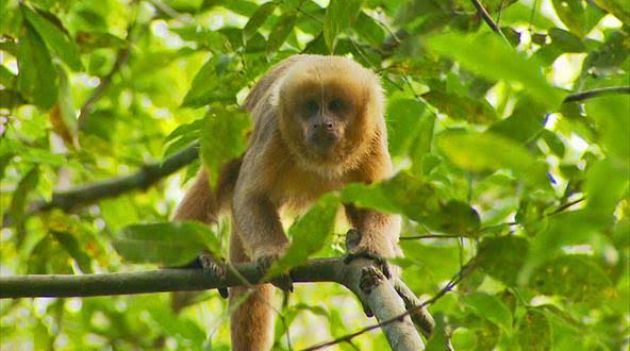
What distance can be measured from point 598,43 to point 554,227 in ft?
8.96

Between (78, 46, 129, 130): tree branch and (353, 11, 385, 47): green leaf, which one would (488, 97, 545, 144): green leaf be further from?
(78, 46, 129, 130): tree branch

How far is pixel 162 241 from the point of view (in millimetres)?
2516

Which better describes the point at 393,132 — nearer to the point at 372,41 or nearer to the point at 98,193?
the point at 372,41

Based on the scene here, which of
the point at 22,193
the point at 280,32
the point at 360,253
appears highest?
the point at 280,32

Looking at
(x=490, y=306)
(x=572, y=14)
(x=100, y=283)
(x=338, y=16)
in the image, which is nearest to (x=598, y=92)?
(x=490, y=306)

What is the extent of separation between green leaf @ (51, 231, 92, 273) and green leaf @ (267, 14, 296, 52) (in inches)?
73.8

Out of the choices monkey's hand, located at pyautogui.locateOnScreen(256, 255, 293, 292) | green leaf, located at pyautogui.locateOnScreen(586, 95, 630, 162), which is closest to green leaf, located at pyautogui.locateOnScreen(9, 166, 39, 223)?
monkey's hand, located at pyautogui.locateOnScreen(256, 255, 293, 292)

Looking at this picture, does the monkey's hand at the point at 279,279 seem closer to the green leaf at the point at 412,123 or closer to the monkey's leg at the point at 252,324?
the green leaf at the point at 412,123

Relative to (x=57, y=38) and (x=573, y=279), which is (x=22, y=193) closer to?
→ (x=57, y=38)

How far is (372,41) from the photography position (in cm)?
493

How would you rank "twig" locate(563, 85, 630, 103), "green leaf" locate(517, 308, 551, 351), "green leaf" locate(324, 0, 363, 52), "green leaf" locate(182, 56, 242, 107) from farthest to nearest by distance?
"green leaf" locate(182, 56, 242, 107), "green leaf" locate(324, 0, 363, 52), "green leaf" locate(517, 308, 551, 351), "twig" locate(563, 85, 630, 103)

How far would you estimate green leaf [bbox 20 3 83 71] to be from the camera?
16.6ft

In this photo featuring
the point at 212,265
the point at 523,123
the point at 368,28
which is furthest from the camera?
the point at 368,28

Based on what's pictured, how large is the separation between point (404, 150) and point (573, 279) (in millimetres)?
2575
